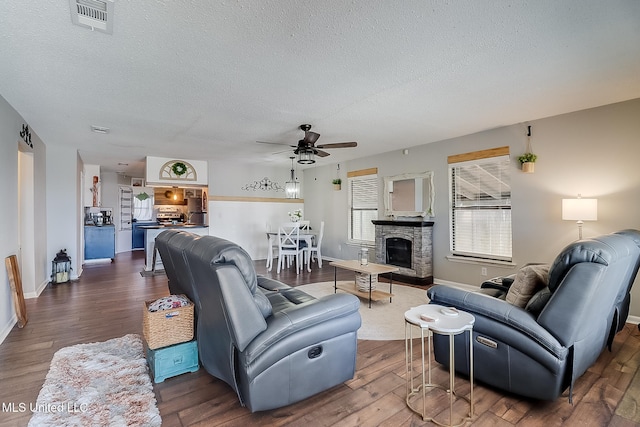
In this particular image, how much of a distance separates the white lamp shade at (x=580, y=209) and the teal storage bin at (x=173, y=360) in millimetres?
4268

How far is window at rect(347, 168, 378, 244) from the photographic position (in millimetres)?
6766

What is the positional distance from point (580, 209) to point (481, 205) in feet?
4.68

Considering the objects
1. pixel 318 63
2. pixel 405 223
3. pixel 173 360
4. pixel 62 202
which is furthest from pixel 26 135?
pixel 405 223

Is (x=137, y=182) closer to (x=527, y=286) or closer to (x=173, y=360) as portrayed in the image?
(x=173, y=360)

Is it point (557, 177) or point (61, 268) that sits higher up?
Answer: point (557, 177)

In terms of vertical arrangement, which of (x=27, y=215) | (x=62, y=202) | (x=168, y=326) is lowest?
(x=168, y=326)

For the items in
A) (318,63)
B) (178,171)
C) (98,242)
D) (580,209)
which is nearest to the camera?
(318,63)

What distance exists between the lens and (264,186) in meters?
8.18

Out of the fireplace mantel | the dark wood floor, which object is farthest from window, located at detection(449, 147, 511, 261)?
the dark wood floor

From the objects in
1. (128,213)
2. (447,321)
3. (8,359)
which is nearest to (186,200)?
(128,213)

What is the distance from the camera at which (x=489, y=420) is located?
6.04ft

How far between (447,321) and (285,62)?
7.58 feet

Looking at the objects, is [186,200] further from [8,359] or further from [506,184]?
[506,184]

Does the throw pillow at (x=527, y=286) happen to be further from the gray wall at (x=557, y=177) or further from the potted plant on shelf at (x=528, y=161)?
the potted plant on shelf at (x=528, y=161)
